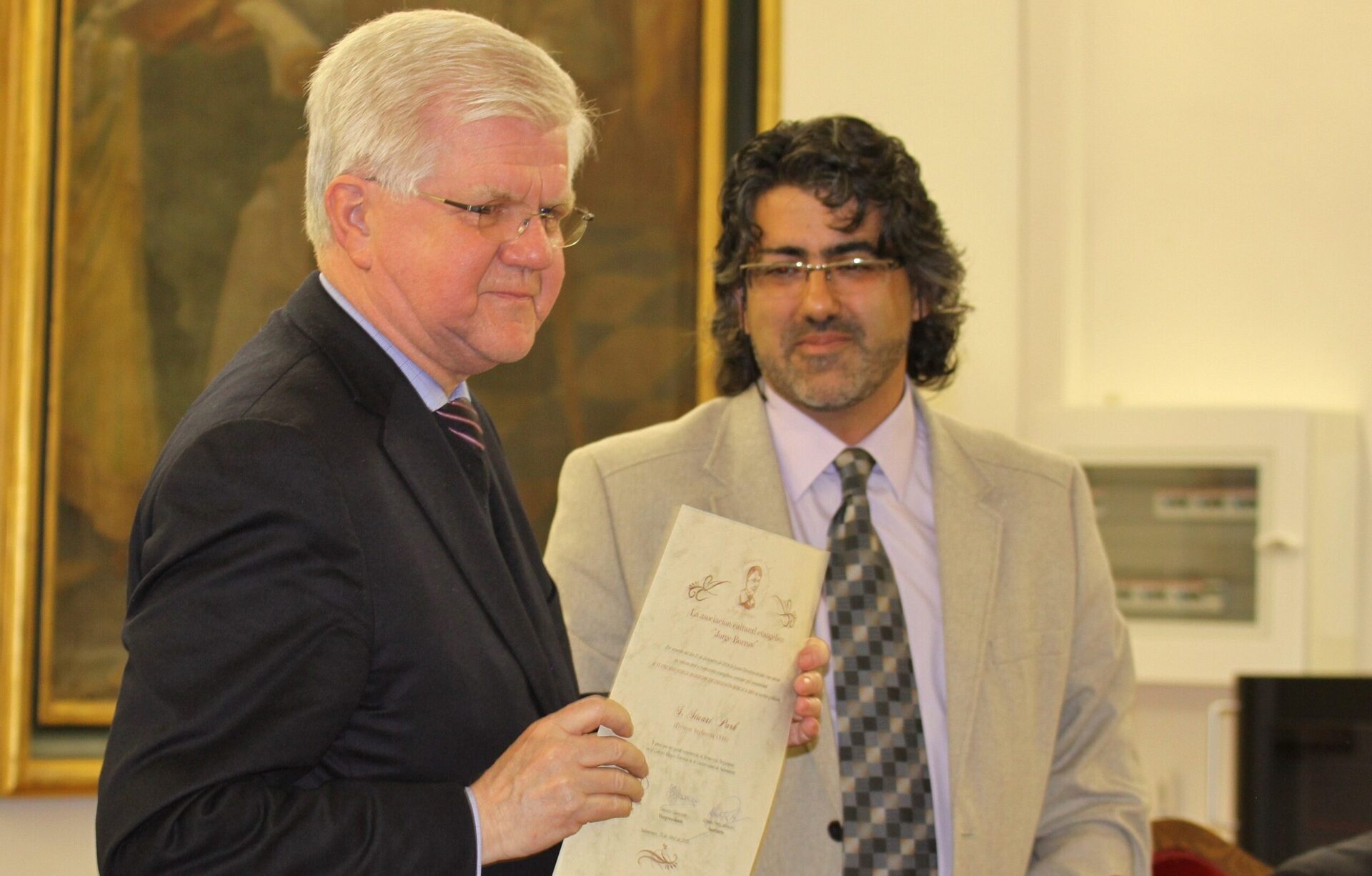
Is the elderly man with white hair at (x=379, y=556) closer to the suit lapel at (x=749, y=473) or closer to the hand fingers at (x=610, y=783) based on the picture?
the hand fingers at (x=610, y=783)

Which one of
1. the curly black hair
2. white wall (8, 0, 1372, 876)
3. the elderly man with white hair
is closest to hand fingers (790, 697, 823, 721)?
the elderly man with white hair

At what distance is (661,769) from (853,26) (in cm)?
251

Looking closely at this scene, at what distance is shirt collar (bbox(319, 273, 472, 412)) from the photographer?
4.95 ft

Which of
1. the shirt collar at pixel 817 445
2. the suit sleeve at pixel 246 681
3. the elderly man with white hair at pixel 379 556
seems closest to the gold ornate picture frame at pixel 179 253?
the shirt collar at pixel 817 445

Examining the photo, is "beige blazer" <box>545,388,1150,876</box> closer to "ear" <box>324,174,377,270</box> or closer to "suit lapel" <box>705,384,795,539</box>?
"suit lapel" <box>705,384,795,539</box>

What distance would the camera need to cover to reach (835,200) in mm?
2432

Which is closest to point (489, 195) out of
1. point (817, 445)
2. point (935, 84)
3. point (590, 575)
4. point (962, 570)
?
point (590, 575)

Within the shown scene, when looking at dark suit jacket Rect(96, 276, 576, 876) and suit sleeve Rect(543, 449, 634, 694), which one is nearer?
dark suit jacket Rect(96, 276, 576, 876)

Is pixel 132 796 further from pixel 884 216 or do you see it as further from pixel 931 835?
pixel 884 216

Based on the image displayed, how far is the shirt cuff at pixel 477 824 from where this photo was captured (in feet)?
4.36

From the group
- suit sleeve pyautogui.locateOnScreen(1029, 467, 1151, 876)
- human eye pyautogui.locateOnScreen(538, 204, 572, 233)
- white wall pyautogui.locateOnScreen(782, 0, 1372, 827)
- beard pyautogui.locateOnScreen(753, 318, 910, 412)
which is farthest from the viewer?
white wall pyautogui.locateOnScreen(782, 0, 1372, 827)

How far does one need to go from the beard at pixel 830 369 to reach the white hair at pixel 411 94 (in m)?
0.91

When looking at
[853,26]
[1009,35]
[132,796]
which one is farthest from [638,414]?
[132,796]

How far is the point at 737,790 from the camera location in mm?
1600
